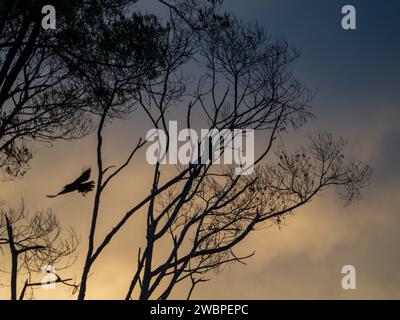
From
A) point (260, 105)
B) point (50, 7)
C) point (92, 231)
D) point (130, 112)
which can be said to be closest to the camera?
point (50, 7)

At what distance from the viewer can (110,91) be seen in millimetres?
15641

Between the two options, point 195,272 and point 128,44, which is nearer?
point 128,44

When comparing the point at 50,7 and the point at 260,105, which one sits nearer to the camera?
the point at 50,7

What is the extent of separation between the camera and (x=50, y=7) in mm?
13320
